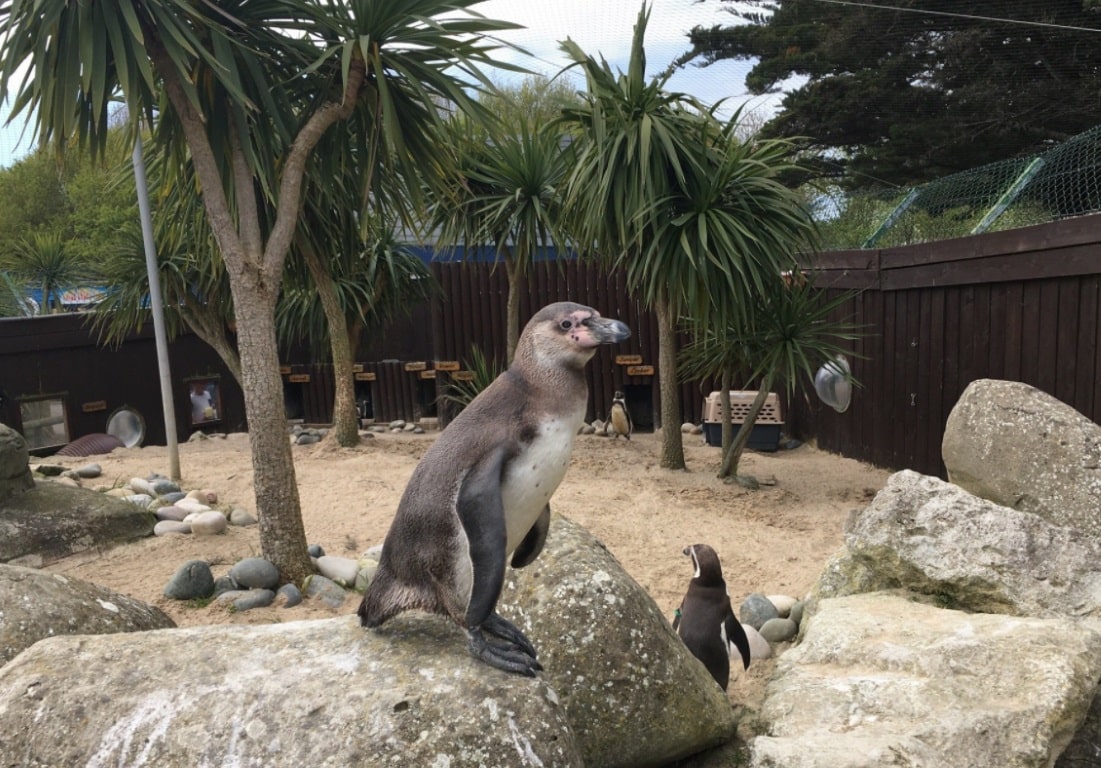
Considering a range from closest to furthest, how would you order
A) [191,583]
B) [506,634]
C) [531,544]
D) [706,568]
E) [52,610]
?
[506,634], [531,544], [52,610], [706,568], [191,583]

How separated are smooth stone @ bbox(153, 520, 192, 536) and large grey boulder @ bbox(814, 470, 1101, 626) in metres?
3.87

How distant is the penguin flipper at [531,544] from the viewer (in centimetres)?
205

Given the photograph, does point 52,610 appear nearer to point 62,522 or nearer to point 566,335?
point 566,335

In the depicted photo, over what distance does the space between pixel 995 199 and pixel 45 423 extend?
32.3ft

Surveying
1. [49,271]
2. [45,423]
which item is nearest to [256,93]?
[45,423]

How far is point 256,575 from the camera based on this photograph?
413cm

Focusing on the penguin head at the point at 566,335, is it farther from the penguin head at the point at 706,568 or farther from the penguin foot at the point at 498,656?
the penguin head at the point at 706,568

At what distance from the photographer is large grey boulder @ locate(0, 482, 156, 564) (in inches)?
181

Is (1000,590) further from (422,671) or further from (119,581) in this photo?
(119,581)

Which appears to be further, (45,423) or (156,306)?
(45,423)

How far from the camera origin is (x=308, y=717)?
1740 millimetres

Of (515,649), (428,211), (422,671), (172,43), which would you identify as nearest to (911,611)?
(515,649)

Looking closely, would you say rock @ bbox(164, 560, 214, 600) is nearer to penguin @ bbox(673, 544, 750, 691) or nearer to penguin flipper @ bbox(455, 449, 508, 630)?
penguin @ bbox(673, 544, 750, 691)

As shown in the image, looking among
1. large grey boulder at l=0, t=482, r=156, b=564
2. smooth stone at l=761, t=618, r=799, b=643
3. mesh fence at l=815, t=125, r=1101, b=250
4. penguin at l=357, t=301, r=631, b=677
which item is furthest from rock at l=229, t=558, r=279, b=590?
mesh fence at l=815, t=125, r=1101, b=250
